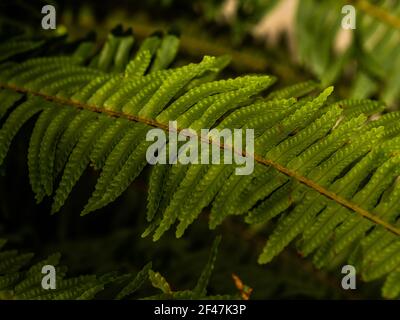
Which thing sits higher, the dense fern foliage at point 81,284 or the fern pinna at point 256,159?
the fern pinna at point 256,159

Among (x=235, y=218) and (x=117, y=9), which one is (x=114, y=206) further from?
(x=117, y=9)

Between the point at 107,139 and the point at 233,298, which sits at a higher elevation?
the point at 107,139

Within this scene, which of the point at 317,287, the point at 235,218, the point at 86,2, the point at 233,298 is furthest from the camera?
the point at 86,2

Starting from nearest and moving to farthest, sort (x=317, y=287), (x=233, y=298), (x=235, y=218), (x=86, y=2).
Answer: (x=233, y=298), (x=317, y=287), (x=235, y=218), (x=86, y=2)

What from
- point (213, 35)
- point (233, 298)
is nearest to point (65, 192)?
point (233, 298)

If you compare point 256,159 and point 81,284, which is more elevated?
point 256,159

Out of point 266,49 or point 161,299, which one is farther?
point 266,49

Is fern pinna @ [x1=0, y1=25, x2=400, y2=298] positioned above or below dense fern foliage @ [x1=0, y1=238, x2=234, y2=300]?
above
